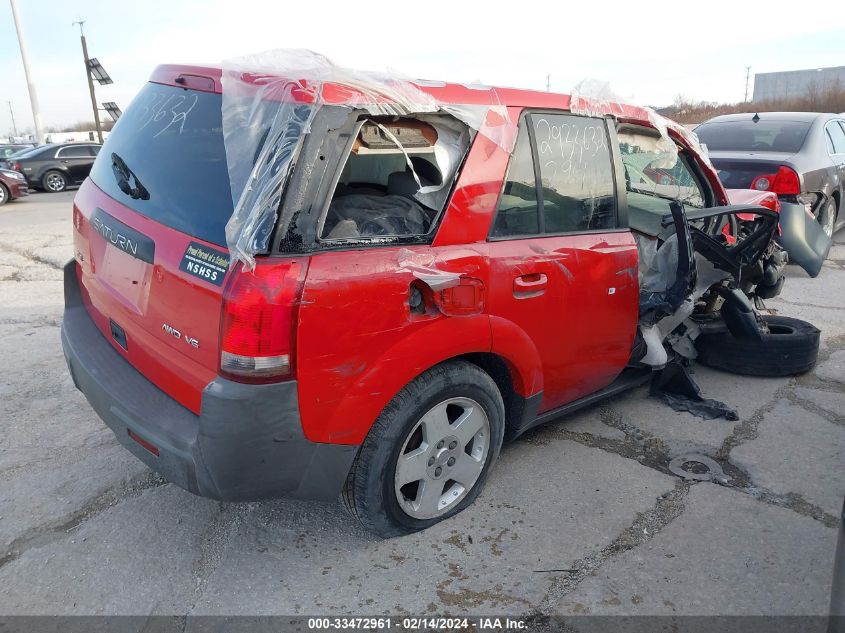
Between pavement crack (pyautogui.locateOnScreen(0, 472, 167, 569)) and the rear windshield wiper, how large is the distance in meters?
1.34

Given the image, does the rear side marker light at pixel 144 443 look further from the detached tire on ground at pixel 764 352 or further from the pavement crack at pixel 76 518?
the detached tire on ground at pixel 764 352

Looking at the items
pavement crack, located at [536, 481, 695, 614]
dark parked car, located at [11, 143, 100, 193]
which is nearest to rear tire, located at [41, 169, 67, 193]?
dark parked car, located at [11, 143, 100, 193]

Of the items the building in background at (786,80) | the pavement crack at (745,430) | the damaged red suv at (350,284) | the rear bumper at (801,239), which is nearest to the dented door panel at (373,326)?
the damaged red suv at (350,284)

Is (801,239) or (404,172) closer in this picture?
(404,172)

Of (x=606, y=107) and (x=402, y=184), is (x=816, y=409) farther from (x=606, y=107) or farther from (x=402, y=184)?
(x=402, y=184)

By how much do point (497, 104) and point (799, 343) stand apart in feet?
9.32

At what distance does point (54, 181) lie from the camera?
17.5 meters

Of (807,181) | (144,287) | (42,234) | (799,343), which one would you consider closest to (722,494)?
(799,343)

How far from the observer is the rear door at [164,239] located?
7.09 ft

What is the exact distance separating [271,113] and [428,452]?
1.40m

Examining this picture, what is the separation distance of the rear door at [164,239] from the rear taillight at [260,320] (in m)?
0.06

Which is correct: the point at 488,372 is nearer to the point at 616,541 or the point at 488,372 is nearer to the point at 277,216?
the point at 616,541

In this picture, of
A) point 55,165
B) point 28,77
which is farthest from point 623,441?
point 28,77

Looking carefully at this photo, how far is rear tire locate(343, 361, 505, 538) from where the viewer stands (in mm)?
2404
